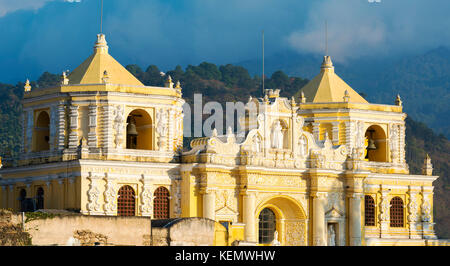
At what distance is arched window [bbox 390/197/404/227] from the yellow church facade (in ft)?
2.91

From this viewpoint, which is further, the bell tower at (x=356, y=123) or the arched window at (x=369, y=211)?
the bell tower at (x=356, y=123)

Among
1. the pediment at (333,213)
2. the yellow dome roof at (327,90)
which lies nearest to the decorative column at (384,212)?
the pediment at (333,213)

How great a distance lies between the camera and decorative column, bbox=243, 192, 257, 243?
53.3 m

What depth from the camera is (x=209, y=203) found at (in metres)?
52.5

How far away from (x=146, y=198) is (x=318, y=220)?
948cm

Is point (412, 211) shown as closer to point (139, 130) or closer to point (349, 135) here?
point (349, 135)

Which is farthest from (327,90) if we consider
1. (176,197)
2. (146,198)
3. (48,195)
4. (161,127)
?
(48,195)

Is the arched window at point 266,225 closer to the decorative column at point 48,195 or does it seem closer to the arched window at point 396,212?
the arched window at point 396,212

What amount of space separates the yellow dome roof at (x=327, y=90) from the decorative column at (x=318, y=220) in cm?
779

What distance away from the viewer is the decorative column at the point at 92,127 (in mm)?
52375

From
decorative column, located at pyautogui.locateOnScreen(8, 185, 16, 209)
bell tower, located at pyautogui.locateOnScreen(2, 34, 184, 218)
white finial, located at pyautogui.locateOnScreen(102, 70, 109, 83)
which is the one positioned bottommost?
decorative column, located at pyautogui.locateOnScreen(8, 185, 16, 209)

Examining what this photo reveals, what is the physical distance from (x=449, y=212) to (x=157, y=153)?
5913 cm

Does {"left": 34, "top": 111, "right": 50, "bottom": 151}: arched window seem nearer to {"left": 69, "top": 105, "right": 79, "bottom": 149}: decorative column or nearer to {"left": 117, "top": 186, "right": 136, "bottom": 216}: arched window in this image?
{"left": 69, "top": 105, "right": 79, "bottom": 149}: decorative column

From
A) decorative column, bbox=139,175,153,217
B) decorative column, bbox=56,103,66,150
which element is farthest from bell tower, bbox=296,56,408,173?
decorative column, bbox=56,103,66,150
